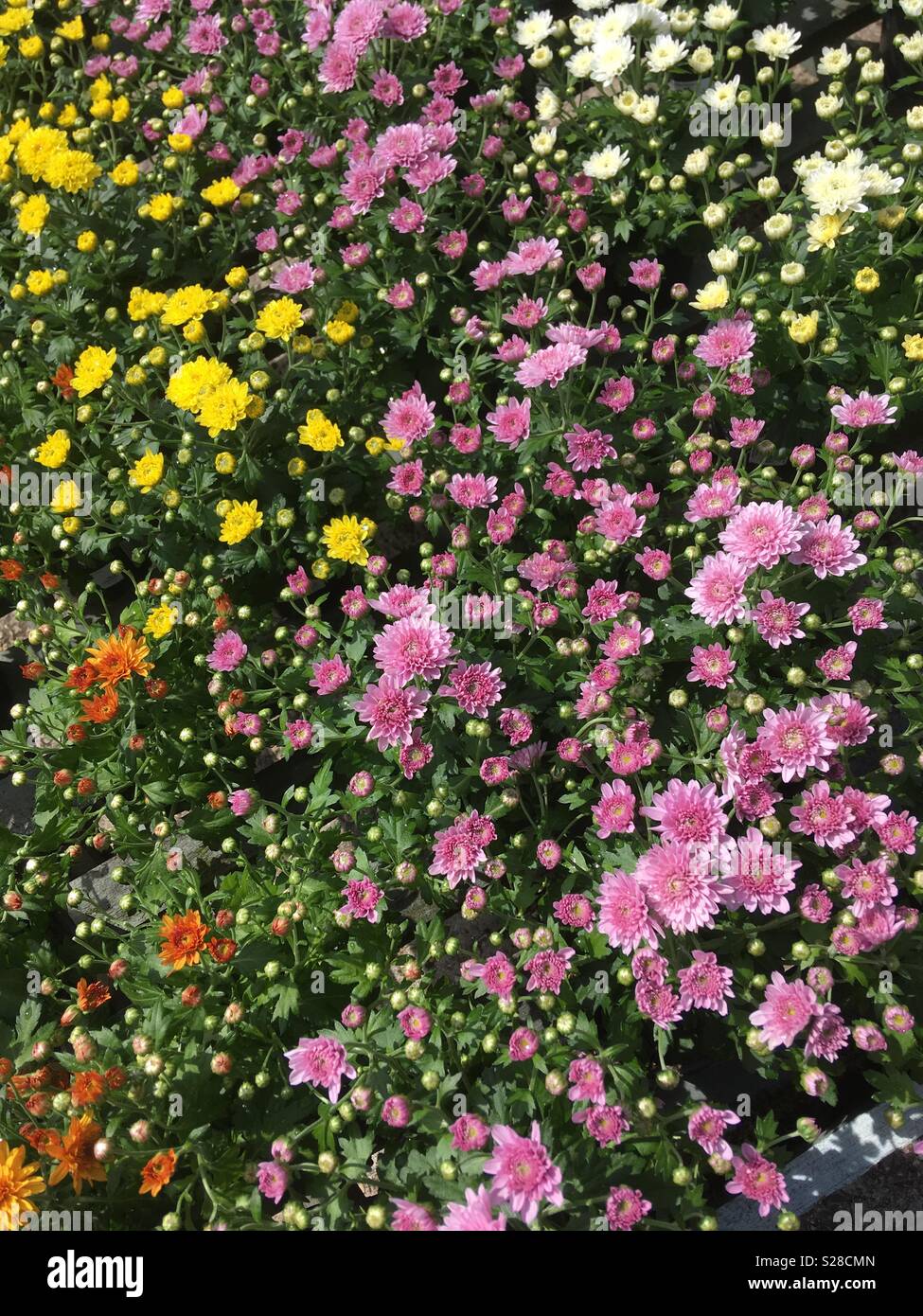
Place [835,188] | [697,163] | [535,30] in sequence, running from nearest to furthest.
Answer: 1. [835,188]
2. [697,163]
3. [535,30]

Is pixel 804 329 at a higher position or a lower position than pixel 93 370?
lower

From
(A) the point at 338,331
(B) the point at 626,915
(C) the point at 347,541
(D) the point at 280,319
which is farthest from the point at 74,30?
(B) the point at 626,915

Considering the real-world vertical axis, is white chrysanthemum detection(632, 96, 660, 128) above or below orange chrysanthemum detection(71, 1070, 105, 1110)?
above

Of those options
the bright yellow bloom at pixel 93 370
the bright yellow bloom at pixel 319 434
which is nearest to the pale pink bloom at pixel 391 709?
the bright yellow bloom at pixel 319 434

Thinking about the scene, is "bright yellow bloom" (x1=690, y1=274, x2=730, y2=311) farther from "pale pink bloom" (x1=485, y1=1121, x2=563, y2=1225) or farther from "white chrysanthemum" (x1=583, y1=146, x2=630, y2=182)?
"pale pink bloom" (x1=485, y1=1121, x2=563, y2=1225)

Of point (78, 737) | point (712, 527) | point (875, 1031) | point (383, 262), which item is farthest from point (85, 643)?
point (875, 1031)

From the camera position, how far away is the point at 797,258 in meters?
2.76

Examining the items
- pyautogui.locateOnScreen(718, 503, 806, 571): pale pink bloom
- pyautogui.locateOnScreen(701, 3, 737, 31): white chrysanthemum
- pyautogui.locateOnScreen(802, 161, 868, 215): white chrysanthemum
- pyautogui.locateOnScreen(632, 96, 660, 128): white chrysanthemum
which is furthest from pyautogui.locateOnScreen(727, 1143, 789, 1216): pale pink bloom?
pyautogui.locateOnScreen(701, 3, 737, 31): white chrysanthemum

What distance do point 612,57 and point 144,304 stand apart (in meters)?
1.85

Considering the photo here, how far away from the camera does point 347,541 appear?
8.54 ft

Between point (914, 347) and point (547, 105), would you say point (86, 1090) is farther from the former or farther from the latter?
point (547, 105)

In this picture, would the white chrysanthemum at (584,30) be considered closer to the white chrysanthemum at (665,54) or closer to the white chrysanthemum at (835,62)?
the white chrysanthemum at (665,54)

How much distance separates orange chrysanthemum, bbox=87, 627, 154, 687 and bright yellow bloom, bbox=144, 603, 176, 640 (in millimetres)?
128

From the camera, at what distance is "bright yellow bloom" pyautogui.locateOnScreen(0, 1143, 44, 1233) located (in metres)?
1.88
